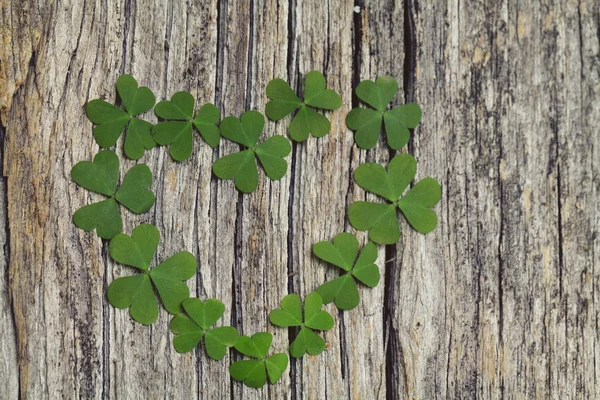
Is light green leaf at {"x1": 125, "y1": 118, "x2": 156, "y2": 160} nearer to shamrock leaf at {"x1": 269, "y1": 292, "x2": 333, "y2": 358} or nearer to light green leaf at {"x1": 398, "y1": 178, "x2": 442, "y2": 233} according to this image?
shamrock leaf at {"x1": 269, "y1": 292, "x2": 333, "y2": 358}

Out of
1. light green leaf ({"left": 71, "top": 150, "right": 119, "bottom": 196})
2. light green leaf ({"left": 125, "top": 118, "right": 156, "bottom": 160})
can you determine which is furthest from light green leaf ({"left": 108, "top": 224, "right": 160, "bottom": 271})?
light green leaf ({"left": 125, "top": 118, "right": 156, "bottom": 160})

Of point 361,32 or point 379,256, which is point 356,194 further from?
point 361,32

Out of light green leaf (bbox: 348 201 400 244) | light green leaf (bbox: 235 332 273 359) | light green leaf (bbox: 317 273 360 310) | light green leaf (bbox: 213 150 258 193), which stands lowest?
light green leaf (bbox: 235 332 273 359)

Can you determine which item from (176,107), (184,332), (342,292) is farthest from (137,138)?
(342,292)

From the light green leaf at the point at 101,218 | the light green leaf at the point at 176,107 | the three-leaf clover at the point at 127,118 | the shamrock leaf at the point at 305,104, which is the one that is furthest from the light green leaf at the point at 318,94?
the light green leaf at the point at 101,218

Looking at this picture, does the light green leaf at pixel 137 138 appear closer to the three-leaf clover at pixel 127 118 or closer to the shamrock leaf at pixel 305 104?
the three-leaf clover at pixel 127 118

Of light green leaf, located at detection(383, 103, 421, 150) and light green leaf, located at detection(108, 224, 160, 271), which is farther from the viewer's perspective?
light green leaf, located at detection(383, 103, 421, 150)

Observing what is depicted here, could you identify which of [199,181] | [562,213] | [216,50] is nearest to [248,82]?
[216,50]

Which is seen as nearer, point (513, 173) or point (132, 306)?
point (132, 306)
